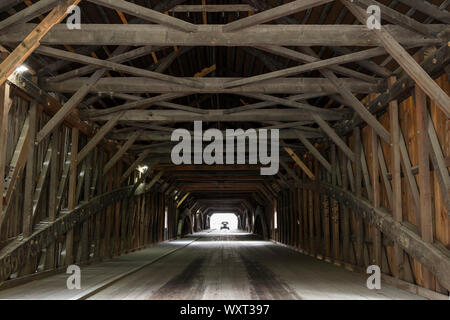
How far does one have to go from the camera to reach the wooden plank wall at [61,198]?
7730mm

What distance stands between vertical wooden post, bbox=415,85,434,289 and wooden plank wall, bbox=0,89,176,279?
20.8 ft

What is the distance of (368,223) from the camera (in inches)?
366

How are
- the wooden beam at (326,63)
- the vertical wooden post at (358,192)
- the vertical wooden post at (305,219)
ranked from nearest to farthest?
the wooden beam at (326,63), the vertical wooden post at (358,192), the vertical wooden post at (305,219)

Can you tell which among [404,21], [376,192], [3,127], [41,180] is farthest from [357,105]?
[41,180]

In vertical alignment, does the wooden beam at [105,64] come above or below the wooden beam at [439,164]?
above

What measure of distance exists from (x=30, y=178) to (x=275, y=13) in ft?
16.8

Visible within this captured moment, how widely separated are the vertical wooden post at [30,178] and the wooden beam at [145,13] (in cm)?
308

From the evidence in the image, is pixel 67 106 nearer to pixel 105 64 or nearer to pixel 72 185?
pixel 105 64

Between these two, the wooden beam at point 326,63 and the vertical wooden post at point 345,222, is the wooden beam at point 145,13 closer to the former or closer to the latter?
the wooden beam at point 326,63

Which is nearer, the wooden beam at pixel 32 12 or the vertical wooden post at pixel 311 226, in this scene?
the wooden beam at pixel 32 12

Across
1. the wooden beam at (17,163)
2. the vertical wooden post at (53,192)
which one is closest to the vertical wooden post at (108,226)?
the vertical wooden post at (53,192)

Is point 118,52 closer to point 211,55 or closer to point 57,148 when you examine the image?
point 57,148

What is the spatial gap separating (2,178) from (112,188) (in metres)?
6.86

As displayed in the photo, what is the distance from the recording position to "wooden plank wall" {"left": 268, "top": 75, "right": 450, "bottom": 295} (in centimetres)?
652
